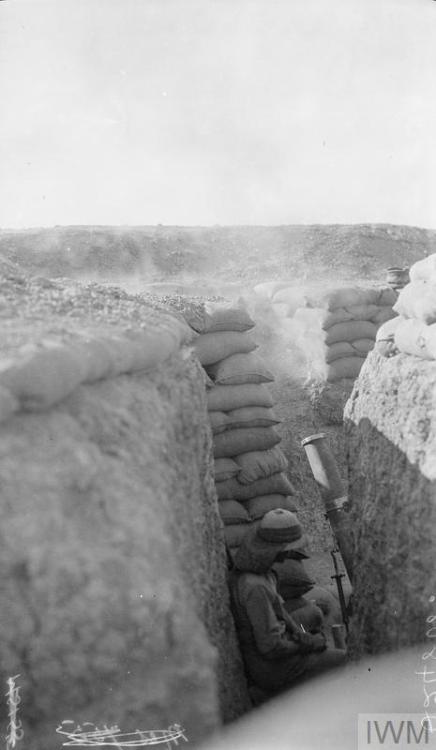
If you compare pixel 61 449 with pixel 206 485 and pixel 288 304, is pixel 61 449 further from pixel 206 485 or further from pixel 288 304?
pixel 288 304

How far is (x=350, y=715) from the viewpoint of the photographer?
242cm

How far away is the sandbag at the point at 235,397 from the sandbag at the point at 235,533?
82 centimetres

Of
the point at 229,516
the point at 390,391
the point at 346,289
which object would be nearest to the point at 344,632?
the point at 229,516

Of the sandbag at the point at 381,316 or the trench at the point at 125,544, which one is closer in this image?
the trench at the point at 125,544

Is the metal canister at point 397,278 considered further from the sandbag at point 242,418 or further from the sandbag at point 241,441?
Result: the sandbag at point 241,441

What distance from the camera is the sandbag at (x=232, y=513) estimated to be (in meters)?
4.44

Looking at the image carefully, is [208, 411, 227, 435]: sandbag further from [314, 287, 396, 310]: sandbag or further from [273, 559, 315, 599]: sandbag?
[314, 287, 396, 310]: sandbag

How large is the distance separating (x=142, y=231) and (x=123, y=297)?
11.7 m

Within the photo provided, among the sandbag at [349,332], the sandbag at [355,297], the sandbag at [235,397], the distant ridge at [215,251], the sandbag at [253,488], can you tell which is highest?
the distant ridge at [215,251]

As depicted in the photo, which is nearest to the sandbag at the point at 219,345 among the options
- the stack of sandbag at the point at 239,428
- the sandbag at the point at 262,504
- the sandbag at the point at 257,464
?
the stack of sandbag at the point at 239,428

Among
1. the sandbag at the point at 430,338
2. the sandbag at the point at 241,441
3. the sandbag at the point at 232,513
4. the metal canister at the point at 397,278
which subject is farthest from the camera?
the metal canister at the point at 397,278

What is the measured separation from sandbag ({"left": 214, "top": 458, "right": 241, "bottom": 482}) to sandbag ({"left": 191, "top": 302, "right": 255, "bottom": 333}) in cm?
98

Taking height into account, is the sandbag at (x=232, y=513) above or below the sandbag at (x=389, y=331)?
below

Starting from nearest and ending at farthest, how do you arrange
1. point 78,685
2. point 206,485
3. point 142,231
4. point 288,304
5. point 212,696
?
1. point 78,685
2. point 212,696
3. point 206,485
4. point 288,304
5. point 142,231
